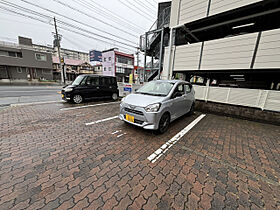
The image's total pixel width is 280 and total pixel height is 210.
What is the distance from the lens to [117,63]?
28.9 metres

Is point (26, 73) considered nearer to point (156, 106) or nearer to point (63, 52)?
point (63, 52)

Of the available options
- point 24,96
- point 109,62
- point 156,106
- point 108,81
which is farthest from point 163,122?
point 109,62

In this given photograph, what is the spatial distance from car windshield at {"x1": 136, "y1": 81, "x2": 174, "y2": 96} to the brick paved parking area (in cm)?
127

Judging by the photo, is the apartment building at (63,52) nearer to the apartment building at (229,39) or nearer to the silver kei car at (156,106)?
the apartment building at (229,39)

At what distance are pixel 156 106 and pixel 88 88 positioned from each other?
4.99m

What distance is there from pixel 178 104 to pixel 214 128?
165 centimetres

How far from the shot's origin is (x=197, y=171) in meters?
2.02

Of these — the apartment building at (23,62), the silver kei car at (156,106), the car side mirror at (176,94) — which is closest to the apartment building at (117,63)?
the apartment building at (23,62)

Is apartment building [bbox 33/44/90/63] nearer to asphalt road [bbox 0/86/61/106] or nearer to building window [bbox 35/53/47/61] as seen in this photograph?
building window [bbox 35/53/47/61]

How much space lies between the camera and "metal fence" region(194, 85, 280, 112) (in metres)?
4.52

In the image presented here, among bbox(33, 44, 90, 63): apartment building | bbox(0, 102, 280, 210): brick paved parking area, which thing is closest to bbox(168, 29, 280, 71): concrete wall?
bbox(0, 102, 280, 210): brick paved parking area

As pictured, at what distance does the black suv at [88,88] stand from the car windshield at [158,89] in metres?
3.91

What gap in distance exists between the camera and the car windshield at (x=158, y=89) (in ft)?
11.5

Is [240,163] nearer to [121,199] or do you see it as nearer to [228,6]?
[121,199]
